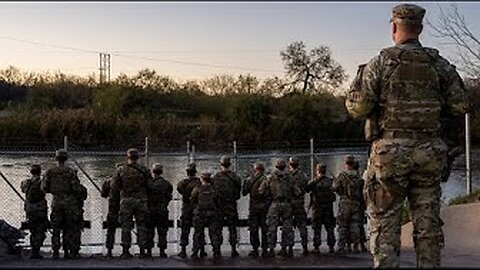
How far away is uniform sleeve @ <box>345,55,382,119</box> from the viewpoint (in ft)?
19.7

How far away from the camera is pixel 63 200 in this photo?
12.8m

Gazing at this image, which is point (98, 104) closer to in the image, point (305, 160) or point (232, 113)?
point (232, 113)

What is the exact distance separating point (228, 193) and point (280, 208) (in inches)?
37.8


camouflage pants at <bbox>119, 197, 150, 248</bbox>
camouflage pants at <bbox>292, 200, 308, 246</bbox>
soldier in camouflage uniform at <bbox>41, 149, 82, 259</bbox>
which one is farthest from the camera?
camouflage pants at <bbox>292, 200, 308, 246</bbox>

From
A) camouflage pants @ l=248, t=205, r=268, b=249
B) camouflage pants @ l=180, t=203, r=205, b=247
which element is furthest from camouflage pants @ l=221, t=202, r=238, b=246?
camouflage pants @ l=180, t=203, r=205, b=247

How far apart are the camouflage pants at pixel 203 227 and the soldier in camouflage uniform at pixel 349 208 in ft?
7.13

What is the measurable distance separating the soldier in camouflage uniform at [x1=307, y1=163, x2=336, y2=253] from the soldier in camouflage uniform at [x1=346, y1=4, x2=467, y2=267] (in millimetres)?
7836

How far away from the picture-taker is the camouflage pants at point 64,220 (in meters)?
12.8

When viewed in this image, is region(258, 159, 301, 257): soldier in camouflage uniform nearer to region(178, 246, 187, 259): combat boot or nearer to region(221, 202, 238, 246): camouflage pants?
region(221, 202, 238, 246): camouflage pants

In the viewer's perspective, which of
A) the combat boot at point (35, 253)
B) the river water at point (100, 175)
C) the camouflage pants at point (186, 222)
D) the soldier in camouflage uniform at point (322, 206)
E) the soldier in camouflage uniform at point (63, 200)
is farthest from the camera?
the river water at point (100, 175)

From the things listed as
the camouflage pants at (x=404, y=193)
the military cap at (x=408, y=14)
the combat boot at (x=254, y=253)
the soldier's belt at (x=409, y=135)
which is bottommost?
the combat boot at (x=254, y=253)

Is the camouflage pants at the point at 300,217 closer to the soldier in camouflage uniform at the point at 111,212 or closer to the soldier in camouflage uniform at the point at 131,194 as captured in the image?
the soldier in camouflage uniform at the point at 131,194

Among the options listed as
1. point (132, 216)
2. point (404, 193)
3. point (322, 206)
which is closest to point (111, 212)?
point (132, 216)

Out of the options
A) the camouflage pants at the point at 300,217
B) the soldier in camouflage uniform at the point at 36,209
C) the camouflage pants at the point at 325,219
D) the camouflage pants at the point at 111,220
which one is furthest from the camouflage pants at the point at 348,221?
the soldier in camouflage uniform at the point at 36,209
